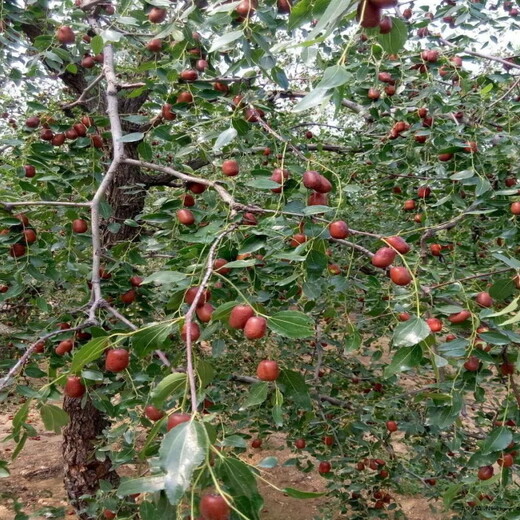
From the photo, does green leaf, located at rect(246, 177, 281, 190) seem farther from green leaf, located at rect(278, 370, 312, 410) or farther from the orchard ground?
the orchard ground

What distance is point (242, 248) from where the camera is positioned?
1.23m

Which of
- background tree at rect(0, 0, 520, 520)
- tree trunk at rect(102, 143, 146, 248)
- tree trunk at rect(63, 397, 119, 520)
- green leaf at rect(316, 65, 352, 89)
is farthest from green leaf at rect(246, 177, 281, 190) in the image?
tree trunk at rect(63, 397, 119, 520)

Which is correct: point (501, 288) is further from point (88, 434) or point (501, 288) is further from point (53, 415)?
point (88, 434)

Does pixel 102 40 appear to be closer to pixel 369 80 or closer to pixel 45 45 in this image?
pixel 45 45

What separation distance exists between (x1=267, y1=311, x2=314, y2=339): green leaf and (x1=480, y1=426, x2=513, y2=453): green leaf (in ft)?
2.48

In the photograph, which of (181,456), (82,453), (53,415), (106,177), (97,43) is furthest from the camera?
(82,453)

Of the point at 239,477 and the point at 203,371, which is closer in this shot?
the point at 239,477

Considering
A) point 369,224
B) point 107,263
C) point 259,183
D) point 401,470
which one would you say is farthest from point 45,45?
point 401,470

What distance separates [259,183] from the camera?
1.29 meters

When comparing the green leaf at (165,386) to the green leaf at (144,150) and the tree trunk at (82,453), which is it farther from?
the tree trunk at (82,453)

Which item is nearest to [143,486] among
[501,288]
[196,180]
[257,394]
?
[257,394]

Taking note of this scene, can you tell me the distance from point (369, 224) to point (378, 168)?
2.30 ft

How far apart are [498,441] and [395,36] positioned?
109 centimetres

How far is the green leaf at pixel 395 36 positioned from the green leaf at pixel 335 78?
26 cm
